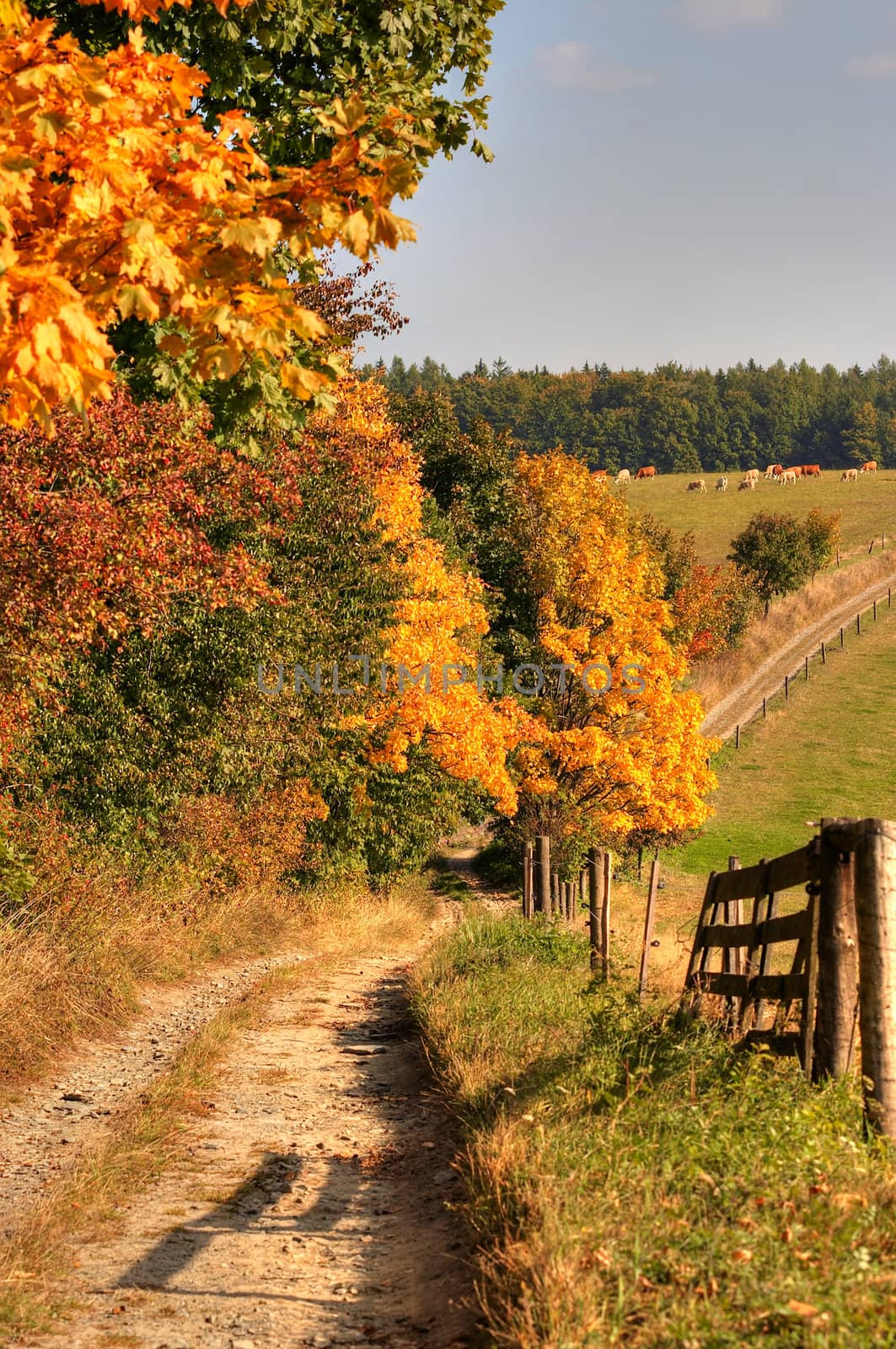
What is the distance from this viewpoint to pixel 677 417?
550 ft

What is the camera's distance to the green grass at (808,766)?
43.0 m

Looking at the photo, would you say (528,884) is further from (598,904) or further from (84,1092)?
(84,1092)

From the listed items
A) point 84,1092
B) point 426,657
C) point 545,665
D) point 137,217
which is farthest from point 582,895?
point 137,217

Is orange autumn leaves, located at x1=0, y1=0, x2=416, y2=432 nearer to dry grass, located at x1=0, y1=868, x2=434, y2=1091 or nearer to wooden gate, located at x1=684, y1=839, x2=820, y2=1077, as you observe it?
wooden gate, located at x1=684, y1=839, x2=820, y2=1077

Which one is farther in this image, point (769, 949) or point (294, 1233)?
point (769, 949)

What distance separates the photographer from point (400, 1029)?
11328 millimetres

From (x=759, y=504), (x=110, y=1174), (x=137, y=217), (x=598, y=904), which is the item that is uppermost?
(x=759, y=504)

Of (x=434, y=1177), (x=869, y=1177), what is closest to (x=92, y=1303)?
(x=434, y=1177)

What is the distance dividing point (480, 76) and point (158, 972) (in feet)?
33.9

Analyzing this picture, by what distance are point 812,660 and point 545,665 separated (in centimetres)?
3514

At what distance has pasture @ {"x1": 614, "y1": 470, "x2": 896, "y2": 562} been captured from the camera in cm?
9412

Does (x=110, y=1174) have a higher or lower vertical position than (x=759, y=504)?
lower

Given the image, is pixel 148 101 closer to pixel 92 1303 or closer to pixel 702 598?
pixel 92 1303

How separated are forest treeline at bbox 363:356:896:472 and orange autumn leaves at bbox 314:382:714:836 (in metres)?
118
